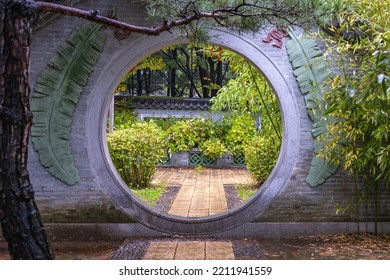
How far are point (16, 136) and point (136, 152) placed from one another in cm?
628

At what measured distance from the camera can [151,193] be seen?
8.82 meters

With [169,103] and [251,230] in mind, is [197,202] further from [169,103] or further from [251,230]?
[169,103]

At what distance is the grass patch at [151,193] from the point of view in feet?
27.1

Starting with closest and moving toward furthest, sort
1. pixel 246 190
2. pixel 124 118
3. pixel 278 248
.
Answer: pixel 278 248
pixel 246 190
pixel 124 118

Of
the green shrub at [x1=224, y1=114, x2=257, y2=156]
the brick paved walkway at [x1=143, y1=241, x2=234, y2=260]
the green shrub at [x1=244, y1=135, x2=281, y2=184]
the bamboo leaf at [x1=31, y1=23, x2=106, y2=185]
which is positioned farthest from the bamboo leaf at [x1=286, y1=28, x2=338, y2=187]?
the green shrub at [x1=224, y1=114, x2=257, y2=156]

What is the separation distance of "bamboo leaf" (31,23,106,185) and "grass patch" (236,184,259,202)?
3.98m

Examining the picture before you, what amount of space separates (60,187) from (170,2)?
237 cm

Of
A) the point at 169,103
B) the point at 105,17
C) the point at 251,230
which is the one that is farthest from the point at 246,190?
the point at 105,17

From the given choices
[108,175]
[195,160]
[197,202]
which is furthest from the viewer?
[195,160]

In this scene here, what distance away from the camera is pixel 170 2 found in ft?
12.8

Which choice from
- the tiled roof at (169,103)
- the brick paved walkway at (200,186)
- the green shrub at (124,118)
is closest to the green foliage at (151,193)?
the brick paved walkway at (200,186)

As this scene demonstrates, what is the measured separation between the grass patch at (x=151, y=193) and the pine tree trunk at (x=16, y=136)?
17.8 feet

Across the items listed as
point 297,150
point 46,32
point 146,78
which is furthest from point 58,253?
point 146,78

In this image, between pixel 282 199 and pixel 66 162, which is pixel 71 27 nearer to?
pixel 66 162
